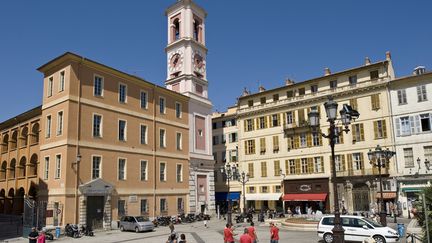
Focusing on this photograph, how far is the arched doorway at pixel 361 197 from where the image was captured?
42562mm

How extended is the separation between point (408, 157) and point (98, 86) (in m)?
31.7

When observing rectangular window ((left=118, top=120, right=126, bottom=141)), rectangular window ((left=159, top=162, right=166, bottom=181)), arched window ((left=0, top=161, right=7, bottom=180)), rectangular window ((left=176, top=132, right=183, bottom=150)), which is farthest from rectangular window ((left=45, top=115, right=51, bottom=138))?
rectangular window ((left=176, top=132, right=183, bottom=150))

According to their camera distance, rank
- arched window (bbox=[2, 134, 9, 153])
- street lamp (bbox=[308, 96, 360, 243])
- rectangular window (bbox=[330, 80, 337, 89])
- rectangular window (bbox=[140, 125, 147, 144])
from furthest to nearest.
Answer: rectangular window (bbox=[330, 80, 337, 89]) → arched window (bbox=[2, 134, 9, 153]) → rectangular window (bbox=[140, 125, 147, 144]) → street lamp (bbox=[308, 96, 360, 243])

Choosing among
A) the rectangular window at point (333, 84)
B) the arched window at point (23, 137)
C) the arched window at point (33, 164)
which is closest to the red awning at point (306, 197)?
the rectangular window at point (333, 84)

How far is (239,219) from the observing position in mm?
39094

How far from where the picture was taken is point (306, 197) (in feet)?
152

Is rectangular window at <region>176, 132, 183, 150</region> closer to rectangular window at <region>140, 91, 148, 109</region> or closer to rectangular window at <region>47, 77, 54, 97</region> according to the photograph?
rectangular window at <region>140, 91, 148, 109</region>

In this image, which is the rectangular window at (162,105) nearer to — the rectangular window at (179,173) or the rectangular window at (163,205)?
the rectangular window at (179,173)

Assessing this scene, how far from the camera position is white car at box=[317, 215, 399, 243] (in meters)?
20.6

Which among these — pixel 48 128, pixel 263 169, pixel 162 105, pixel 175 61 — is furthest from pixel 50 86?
pixel 263 169

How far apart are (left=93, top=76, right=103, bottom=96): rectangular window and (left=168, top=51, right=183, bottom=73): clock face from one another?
1358 cm

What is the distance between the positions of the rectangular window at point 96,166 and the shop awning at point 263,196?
79.4 ft

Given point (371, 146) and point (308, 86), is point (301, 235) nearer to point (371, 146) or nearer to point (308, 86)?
point (371, 146)

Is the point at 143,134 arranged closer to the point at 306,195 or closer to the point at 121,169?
the point at 121,169
